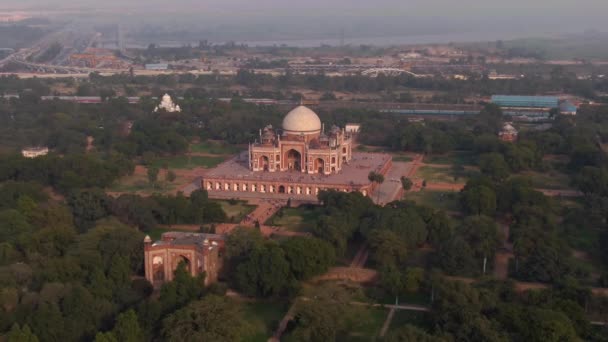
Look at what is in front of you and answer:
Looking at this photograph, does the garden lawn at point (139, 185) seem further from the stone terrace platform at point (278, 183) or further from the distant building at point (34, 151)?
the distant building at point (34, 151)

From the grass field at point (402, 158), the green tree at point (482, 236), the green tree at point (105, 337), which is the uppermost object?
the green tree at point (482, 236)

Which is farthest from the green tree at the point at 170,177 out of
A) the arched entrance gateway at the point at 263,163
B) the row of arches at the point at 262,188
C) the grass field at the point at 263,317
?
the grass field at the point at 263,317

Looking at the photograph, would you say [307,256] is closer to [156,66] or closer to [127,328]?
[127,328]

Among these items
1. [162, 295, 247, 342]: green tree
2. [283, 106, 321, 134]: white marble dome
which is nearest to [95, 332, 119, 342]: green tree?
[162, 295, 247, 342]: green tree

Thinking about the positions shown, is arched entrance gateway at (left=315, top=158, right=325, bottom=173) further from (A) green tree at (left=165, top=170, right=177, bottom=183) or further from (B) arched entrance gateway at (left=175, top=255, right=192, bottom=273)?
(B) arched entrance gateway at (left=175, top=255, right=192, bottom=273)

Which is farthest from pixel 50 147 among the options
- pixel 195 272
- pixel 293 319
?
pixel 293 319

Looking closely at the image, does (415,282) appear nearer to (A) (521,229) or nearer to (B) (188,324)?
(A) (521,229)
